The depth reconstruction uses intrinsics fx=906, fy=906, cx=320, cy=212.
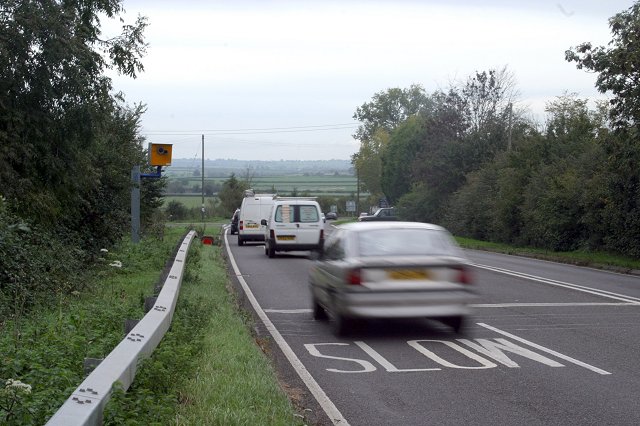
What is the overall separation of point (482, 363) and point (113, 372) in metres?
5.23

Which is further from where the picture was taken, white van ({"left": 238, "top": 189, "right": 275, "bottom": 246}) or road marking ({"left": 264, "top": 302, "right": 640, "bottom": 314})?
white van ({"left": 238, "top": 189, "right": 275, "bottom": 246})

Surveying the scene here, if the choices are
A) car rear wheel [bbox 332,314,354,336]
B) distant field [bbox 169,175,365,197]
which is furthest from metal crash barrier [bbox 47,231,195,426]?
distant field [bbox 169,175,365,197]

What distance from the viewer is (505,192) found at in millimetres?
44688

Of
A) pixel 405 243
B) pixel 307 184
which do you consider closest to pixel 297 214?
pixel 405 243

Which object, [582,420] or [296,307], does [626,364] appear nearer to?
[582,420]

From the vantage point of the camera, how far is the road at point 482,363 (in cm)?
743

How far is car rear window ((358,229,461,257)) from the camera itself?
11586 millimetres

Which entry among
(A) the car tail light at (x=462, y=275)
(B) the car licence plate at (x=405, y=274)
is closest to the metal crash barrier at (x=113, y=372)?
(B) the car licence plate at (x=405, y=274)

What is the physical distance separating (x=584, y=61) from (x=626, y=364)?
788 inches

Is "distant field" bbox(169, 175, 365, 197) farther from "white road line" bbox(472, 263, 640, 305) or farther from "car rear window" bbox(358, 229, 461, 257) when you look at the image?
"car rear window" bbox(358, 229, 461, 257)

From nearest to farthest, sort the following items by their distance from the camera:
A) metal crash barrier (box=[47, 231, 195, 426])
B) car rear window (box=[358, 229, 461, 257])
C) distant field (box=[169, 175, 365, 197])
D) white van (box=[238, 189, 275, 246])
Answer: metal crash barrier (box=[47, 231, 195, 426]) < car rear window (box=[358, 229, 461, 257]) < white van (box=[238, 189, 275, 246]) < distant field (box=[169, 175, 365, 197])

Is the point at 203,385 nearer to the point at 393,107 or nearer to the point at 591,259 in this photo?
the point at 591,259

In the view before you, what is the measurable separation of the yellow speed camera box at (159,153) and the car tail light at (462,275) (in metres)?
16.1

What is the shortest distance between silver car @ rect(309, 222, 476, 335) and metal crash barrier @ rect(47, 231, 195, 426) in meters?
2.80
